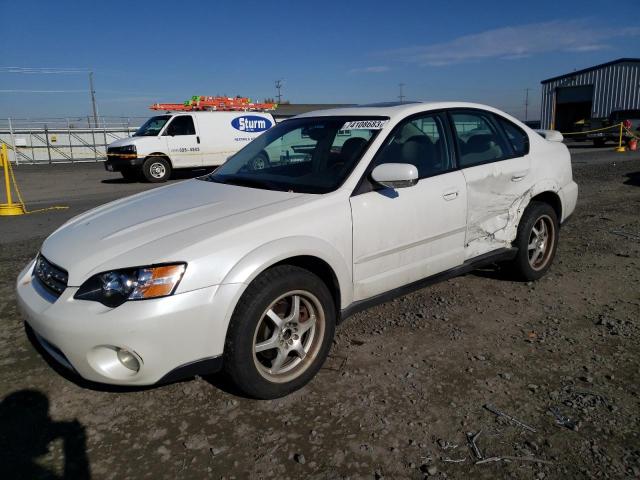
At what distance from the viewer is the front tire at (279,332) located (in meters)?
2.54

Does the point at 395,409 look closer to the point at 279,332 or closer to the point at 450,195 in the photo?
the point at 279,332

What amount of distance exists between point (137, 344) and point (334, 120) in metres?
2.26

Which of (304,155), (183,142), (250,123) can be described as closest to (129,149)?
(183,142)

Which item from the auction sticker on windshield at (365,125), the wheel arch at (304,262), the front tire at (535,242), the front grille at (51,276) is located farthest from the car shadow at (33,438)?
the front tire at (535,242)

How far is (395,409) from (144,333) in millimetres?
1383

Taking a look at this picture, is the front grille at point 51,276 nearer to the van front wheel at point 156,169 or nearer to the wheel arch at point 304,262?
the wheel arch at point 304,262

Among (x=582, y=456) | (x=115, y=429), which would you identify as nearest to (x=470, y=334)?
(x=582, y=456)

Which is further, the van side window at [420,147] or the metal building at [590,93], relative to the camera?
the metal building at [590,93]

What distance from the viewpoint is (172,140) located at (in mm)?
14711

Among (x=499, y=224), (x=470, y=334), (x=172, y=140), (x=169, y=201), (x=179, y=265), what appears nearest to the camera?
(x=179, y=265)

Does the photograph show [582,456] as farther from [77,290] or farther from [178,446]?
[77,290]

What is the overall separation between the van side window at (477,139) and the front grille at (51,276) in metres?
2.82

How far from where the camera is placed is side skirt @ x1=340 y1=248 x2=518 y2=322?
315cm

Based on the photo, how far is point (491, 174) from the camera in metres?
3.88
